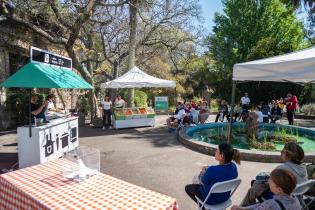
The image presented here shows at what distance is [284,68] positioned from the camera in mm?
4941

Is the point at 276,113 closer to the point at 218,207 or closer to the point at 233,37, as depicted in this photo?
the point at 218,207

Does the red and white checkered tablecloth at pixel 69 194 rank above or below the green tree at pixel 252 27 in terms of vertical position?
below

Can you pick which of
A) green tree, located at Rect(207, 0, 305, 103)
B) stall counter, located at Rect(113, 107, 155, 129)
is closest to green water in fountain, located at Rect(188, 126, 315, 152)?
stall counter, located at Rect(113, 107, 155, 129)

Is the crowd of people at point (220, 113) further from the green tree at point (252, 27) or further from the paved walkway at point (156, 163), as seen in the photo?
the green tree at point (252, 27)

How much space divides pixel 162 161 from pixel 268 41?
19.3m

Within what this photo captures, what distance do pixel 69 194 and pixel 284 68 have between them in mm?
4006

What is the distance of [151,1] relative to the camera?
46.7 feet

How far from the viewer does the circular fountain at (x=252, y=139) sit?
7.63m

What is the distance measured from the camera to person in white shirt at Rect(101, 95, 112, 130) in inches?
520

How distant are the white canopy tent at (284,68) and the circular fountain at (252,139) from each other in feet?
8.70

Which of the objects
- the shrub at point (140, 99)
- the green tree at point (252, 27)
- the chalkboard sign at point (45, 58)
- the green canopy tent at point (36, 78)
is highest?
the green tree at point (252, 27)

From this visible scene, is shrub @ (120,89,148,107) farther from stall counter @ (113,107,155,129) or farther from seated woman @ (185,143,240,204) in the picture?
seated woman @ (185,143,240,204)

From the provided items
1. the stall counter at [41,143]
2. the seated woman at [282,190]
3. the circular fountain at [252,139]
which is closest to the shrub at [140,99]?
the circular fountain at [252,139]

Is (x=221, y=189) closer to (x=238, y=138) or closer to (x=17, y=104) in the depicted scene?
(x=238, y=138)
